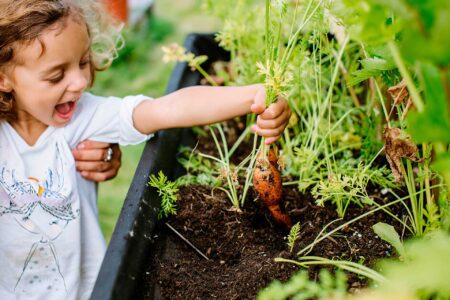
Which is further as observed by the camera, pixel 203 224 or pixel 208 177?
pixel 208 177

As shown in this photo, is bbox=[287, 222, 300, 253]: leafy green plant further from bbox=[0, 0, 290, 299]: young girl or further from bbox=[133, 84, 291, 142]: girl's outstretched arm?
bbox=[0, 0, 290, 299]: young girl

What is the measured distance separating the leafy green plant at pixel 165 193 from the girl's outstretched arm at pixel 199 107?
199mm

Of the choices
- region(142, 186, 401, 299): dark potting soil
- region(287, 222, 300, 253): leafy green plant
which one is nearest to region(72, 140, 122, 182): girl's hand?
region(142, 186, 401, 299): dark potting soil

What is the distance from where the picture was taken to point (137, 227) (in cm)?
121

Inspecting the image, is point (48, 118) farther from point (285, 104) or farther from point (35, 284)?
point (285, 104)

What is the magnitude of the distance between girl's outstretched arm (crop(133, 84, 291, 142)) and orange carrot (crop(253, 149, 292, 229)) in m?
0.08

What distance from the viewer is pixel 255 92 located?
1.37 m

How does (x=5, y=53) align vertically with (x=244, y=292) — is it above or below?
above

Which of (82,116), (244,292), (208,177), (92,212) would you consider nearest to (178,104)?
(208,177)

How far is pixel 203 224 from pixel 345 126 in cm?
62

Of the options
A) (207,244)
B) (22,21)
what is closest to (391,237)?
(207,244)

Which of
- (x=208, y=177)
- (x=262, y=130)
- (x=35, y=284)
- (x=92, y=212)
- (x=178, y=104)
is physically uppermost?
(x=262, y=130)

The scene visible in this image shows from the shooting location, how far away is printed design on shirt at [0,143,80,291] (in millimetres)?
1541

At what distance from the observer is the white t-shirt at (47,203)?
1.55 m
